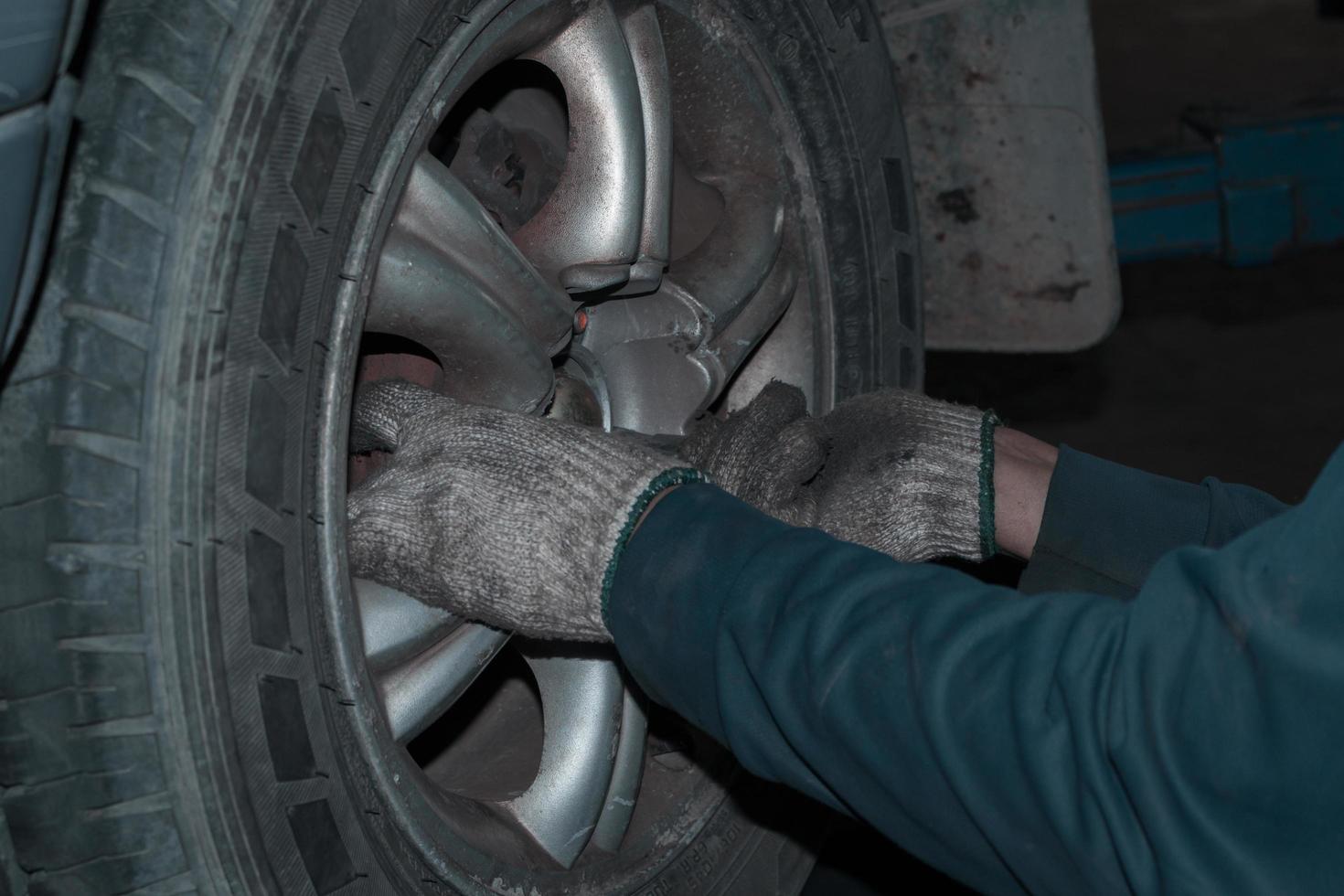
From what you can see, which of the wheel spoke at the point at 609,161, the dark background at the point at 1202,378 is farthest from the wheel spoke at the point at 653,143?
the dark background at the point at 1202,378

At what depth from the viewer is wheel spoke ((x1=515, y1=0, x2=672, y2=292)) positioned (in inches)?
53.7

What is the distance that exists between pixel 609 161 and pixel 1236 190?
9.17ft

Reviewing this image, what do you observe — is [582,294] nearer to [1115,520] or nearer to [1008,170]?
[1115,520]

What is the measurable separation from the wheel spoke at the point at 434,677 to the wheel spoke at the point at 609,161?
38cm

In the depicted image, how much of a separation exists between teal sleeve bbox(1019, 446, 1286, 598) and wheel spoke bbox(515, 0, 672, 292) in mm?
557

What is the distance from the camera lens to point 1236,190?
364 centimetres

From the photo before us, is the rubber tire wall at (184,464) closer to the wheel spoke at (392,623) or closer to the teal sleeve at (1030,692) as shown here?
the wheel spoke at (392,623)

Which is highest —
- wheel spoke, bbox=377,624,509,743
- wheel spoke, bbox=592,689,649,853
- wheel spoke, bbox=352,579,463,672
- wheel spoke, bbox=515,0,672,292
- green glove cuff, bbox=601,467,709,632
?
wheel spoke, bbox=515,0,672,292

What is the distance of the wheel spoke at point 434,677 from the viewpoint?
1.24 m

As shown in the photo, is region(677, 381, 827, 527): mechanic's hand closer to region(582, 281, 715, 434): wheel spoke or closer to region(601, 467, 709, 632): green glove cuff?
region(582, 281, 715, 434): wheel spoke

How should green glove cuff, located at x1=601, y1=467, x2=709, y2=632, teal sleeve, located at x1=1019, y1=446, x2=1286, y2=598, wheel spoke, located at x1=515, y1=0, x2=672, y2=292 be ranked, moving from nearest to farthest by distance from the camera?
green glove cuff, located at x1=601, y1=467, x2=709, y2=632 → wheel spoke, located at x1=515, y1=0, x2=672, y2=292 → teal sleeve, located at x1=1019, y1=446, x2=1286, y2=598

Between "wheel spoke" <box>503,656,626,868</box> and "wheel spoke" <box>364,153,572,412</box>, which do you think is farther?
"wheel spoke" <box>503,656,626,868</box>

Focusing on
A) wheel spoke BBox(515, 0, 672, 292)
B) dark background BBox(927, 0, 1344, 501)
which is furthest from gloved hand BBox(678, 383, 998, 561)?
dark background BBox(927, 0, 1344, 501)

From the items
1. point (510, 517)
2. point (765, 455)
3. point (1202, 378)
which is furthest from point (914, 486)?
point (1202, 378)
